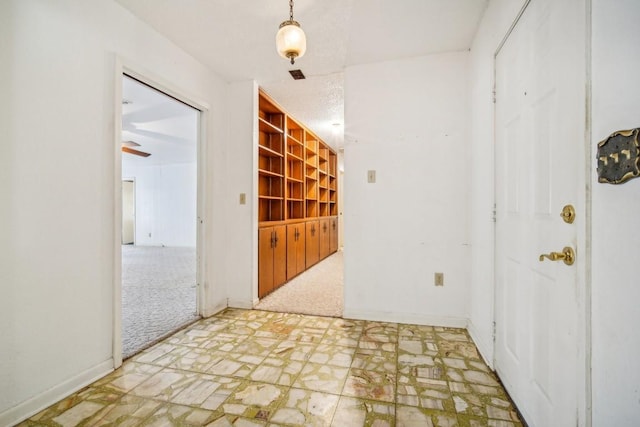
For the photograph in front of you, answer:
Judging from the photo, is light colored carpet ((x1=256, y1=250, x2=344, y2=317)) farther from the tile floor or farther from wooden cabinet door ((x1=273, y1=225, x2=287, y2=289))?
the tile floor

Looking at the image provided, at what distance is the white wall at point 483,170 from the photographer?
188cm

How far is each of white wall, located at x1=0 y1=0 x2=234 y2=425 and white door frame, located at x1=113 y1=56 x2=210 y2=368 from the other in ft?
0.09

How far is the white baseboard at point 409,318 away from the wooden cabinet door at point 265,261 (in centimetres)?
105

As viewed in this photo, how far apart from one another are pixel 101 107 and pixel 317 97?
96.6 inches

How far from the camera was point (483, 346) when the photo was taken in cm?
204

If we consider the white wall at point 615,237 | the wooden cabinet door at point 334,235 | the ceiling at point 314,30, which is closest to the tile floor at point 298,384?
Answer: the white wall at point 615,237

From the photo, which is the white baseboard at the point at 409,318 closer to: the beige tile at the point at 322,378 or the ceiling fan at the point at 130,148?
the beige tile at the point at 322,378

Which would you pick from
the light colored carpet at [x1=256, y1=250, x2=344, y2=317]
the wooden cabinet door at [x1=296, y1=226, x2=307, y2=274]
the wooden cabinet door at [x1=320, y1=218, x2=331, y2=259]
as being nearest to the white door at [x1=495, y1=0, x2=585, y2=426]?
the light colored carpet at [x1=256, y1=250, x2=344, y2=317]

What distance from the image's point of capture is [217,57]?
2.63 metres

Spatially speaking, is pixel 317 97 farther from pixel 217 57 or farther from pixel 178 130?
pixel 178 130

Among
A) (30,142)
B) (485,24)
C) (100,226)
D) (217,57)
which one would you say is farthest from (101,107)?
(485,24)

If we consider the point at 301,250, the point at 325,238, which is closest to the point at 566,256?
the point at 301,250

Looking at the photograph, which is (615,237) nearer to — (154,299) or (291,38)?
(291,38)

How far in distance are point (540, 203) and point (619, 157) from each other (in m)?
0.56
